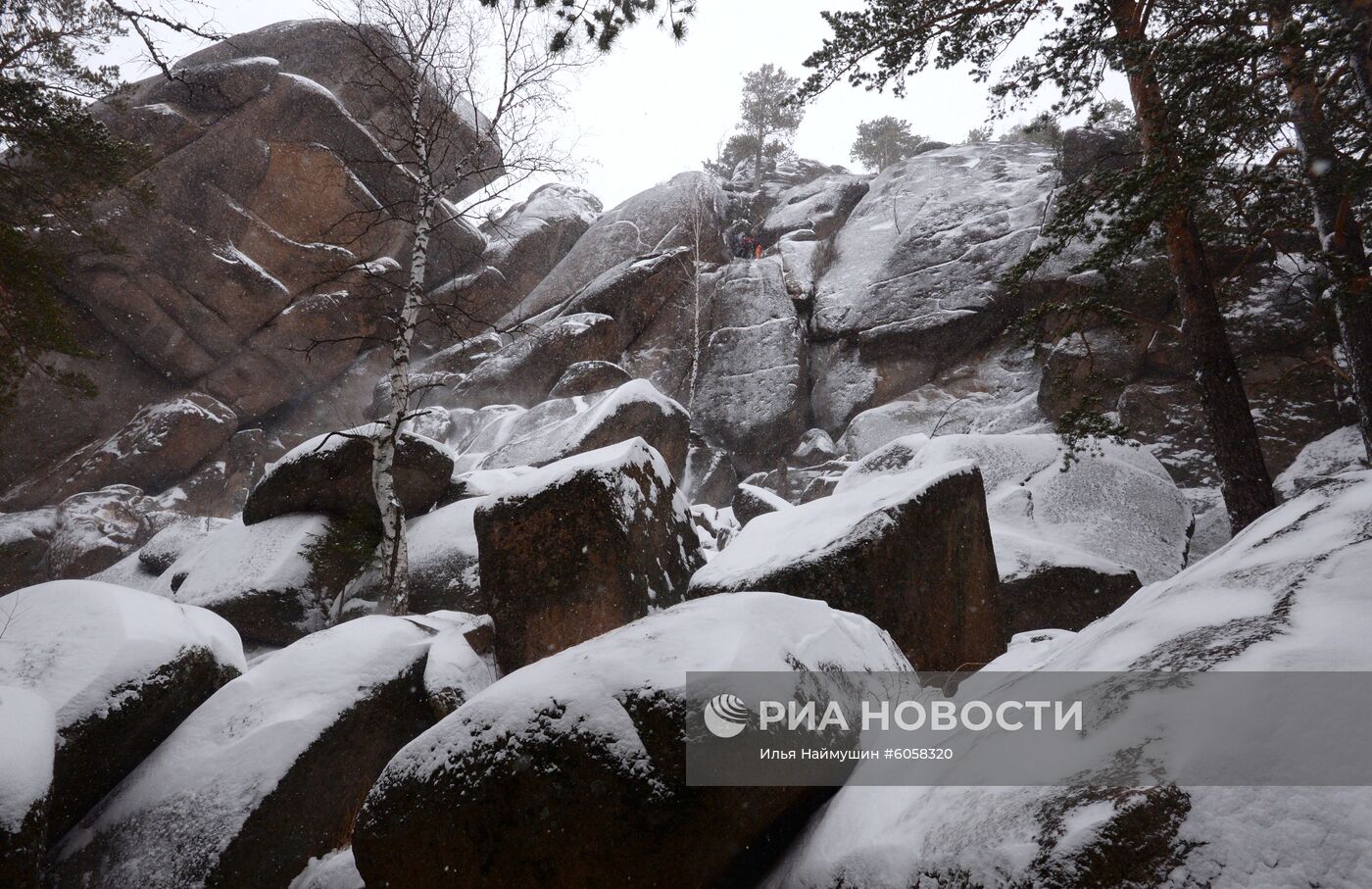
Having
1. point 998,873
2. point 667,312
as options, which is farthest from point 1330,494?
point 667,312

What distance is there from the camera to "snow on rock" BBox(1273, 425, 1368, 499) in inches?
369

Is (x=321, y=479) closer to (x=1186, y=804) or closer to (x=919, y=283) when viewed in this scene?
(x=1186, y=804)

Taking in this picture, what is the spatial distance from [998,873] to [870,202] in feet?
86.8

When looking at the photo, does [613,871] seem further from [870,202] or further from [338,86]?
[338,86]

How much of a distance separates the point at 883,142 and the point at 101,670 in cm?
4171

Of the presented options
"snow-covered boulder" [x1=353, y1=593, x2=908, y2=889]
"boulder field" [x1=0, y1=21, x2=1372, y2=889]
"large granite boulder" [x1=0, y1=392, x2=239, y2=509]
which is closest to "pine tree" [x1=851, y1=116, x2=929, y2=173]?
"boulder field" [x1=0, y1=21, x2=1372, y2=889]

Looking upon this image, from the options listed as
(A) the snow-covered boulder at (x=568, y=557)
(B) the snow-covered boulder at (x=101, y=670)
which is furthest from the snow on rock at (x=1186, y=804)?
(B) the snow-covered boulder at (x=101, y=670)

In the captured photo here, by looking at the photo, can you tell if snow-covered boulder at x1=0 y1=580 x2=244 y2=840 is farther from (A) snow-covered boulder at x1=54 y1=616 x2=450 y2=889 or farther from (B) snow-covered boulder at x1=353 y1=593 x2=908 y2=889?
(B) snow-covered boulder at x1=353 y1=593 x2=908 y2=889

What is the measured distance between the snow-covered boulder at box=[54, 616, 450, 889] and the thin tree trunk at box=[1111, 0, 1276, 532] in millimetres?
8419

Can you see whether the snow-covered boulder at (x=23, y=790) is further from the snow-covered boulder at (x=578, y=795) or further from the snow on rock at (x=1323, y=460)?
the snow on rock at (x=1323, y=460)

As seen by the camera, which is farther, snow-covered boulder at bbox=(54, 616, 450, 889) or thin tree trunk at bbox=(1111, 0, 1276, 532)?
thin tree trunk at bbox=(1111, 0, 1276, 532)

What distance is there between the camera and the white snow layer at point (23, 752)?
316 cm

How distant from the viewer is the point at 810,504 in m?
5.57

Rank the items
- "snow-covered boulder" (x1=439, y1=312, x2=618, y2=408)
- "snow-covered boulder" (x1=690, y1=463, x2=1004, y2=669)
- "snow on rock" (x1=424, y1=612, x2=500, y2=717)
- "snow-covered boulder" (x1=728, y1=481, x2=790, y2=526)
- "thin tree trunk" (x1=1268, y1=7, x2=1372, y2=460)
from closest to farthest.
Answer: "snow-covered boulder" (x1=690, y1=463, x2=1004, y2=669)
"snow on rock" (x1=424, y1=612, x2=500, y2=717)
"thin tree trunk" (x1=1268, y1=7, x2=1372, y2=460)
"snow-covered boulder" (x1=728, y1=481, x2=790, y2=526)
"snow-covered boulder" (x1=439, y1=312, x2=618, y2=408)
